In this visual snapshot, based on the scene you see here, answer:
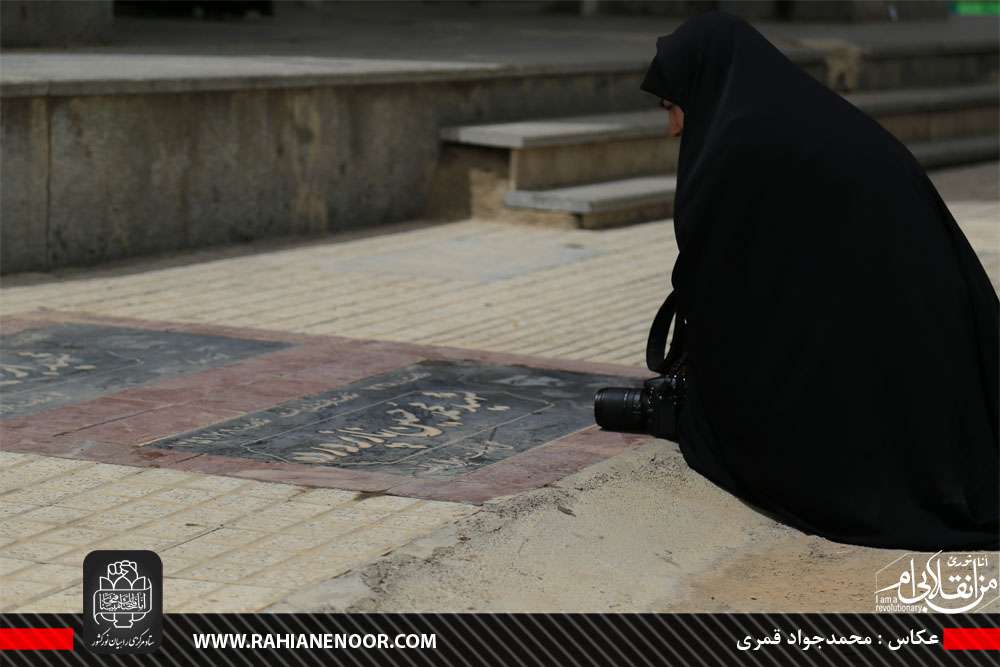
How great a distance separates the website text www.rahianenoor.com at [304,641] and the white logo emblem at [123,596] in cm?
17

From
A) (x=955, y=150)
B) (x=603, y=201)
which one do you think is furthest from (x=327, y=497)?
(x=955, y=150)

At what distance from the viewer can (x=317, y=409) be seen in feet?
18.6

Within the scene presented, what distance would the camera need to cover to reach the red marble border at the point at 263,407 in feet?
16.0

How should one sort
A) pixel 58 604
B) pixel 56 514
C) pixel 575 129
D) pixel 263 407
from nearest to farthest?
pixel 58 604, pixel 56 514, pixel 263 407, pixel 575 129

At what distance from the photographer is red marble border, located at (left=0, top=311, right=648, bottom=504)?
16.0 ft

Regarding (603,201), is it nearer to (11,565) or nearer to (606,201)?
(606,201)

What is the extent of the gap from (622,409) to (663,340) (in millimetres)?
256

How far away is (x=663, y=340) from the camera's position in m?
5.31

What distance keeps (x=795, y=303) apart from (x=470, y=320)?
2.97m

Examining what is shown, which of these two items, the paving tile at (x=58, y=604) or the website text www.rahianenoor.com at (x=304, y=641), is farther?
the paving tile at (x=58, y=604)

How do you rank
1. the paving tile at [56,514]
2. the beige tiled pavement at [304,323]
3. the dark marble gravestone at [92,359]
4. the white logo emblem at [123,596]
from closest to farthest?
the white logo emblem at [123,596]
the beige tiled pavement at [304,323]
the paving tile at [56,514]
the dark marble gravestone at [92,359]

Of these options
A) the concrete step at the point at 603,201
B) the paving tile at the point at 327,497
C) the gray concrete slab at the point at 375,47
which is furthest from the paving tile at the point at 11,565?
the concrete step at the point at 603,201

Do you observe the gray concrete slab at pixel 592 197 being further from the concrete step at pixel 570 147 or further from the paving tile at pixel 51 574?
the paving tile at pixel 51 574

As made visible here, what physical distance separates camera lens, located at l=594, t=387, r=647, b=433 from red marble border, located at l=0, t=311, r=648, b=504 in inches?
1.6
